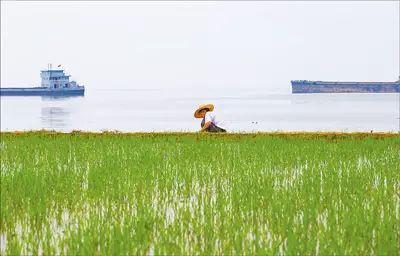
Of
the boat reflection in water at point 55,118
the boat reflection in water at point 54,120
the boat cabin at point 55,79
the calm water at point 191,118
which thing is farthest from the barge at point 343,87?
the boat reflection in water at point 54,120

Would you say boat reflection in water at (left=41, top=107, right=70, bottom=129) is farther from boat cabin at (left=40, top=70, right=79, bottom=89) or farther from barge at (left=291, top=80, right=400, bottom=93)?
barge at (left=291, top=80, right=400, bottom=93)

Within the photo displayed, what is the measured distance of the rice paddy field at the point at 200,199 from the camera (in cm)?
469

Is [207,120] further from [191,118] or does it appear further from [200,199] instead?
[191,118]

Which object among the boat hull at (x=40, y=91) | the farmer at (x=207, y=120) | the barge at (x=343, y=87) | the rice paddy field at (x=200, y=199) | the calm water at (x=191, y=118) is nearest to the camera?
the rice paddy field at (x=200, y=199)

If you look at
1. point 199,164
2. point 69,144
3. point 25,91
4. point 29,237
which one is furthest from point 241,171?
point 25,91

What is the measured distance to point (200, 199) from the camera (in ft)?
22.1

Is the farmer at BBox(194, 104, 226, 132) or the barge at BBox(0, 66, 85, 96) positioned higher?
the barge at BBox(0, 66, 85, 96)

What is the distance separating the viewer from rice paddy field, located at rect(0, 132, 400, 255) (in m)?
4.69

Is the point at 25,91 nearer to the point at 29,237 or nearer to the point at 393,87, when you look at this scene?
the point at 393,87

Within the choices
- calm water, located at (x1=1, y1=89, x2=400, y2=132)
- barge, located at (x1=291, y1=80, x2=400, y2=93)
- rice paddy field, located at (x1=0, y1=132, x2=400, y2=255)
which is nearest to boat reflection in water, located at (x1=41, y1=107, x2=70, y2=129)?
calm water, located at (x1=1, y1=89, x2=400, y2=132)

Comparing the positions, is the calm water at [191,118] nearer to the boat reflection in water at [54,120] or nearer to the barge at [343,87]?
the boat reflection in water at [54,120]

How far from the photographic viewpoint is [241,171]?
850cm

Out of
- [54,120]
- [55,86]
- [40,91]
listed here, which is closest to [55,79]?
[55,86]

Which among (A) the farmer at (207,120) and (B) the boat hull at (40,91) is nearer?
(A) the farmer at (207,120)
